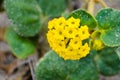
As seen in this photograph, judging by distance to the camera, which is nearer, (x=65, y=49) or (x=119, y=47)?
(x=65, y=49)

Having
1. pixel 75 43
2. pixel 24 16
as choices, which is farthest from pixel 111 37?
pixel 24 16

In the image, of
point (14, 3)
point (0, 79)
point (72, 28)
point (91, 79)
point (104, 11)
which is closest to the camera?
point (72, 28)

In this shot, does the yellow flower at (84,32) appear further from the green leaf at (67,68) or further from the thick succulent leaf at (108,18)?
the green leaf at (67,68)

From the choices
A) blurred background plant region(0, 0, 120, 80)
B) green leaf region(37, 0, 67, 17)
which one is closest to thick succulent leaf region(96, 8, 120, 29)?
blurred background plant region(0, 0, 120, 80)

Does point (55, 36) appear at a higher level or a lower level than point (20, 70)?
lower

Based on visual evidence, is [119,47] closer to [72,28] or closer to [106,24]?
[106,24]

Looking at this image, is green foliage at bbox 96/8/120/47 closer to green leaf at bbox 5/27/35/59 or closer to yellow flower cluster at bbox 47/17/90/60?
yellow flower cluster at bbox 47/17/90/60

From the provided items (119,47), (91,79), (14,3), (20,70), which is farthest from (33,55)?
(119,47)
